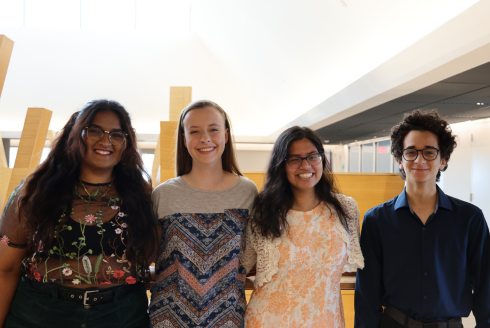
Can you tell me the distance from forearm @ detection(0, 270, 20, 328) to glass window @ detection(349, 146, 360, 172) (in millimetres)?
10171

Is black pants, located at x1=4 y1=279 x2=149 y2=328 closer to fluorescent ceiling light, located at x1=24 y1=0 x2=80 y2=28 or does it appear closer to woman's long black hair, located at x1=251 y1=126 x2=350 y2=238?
woman's long black hair, located at x1=251 y1=126 x2=350 y2=238

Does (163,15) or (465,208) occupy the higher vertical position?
(163,15)

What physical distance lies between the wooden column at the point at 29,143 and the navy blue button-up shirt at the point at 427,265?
442 centimetres

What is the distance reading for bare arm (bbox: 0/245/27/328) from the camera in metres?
1.46

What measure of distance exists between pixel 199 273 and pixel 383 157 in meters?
8.52

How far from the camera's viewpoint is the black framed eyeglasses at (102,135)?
151 cm

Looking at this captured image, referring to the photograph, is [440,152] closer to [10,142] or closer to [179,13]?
[179,13]

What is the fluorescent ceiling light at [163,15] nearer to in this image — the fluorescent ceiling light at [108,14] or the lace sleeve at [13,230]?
the fluorescent ceiling light at [108,14]

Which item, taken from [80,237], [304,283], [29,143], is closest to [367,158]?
[29,143]

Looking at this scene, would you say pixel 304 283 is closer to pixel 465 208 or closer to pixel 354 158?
pixel 465 208

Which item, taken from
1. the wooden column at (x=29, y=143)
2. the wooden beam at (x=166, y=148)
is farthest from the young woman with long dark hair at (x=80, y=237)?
the wooden column at (x=29, y=143)

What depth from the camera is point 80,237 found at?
4.64 ft

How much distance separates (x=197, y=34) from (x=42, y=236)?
11066 millimetres

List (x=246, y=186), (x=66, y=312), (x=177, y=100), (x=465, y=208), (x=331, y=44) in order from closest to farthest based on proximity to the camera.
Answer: (x=66, y=312) → (x=465, y=208) → (x=246, y=186) → (x=177, y=100) → (x=331, y=44)
